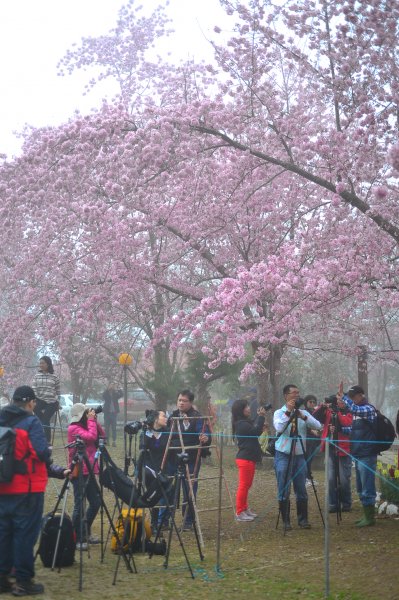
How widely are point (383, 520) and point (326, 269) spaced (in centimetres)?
379

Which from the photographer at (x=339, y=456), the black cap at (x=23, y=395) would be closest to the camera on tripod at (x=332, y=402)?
the photographer at (x=339, y=456)

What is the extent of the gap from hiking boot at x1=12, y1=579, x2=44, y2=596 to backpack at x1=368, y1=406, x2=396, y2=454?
5255mm

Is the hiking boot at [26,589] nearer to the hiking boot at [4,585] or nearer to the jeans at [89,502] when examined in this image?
the hiking boot at [4,585]

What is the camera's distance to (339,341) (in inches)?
791

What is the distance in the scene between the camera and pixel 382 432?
456 inches

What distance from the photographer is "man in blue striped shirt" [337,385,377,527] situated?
448 inches

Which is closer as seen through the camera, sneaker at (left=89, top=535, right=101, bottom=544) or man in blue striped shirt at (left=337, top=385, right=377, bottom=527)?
sneaker at (left=89, top=535, right=101, bottom=544)

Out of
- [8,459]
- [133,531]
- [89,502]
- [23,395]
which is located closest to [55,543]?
[133,531]

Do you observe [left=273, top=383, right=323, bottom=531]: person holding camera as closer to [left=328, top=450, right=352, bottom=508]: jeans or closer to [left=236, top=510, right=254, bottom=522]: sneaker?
[left=236, top=510, right=254, bottom=522]: sneaker

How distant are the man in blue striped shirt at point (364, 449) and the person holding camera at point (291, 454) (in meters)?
0.53

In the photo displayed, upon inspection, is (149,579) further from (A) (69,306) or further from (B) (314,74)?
(A) (69,306)

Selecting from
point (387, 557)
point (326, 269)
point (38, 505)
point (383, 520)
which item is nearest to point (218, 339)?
point (326, 269)

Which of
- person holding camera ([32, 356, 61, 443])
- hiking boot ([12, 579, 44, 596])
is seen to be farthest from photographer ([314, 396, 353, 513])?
hiking boot ([12, 579, 44, 596])

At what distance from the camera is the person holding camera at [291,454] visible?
11.5m
